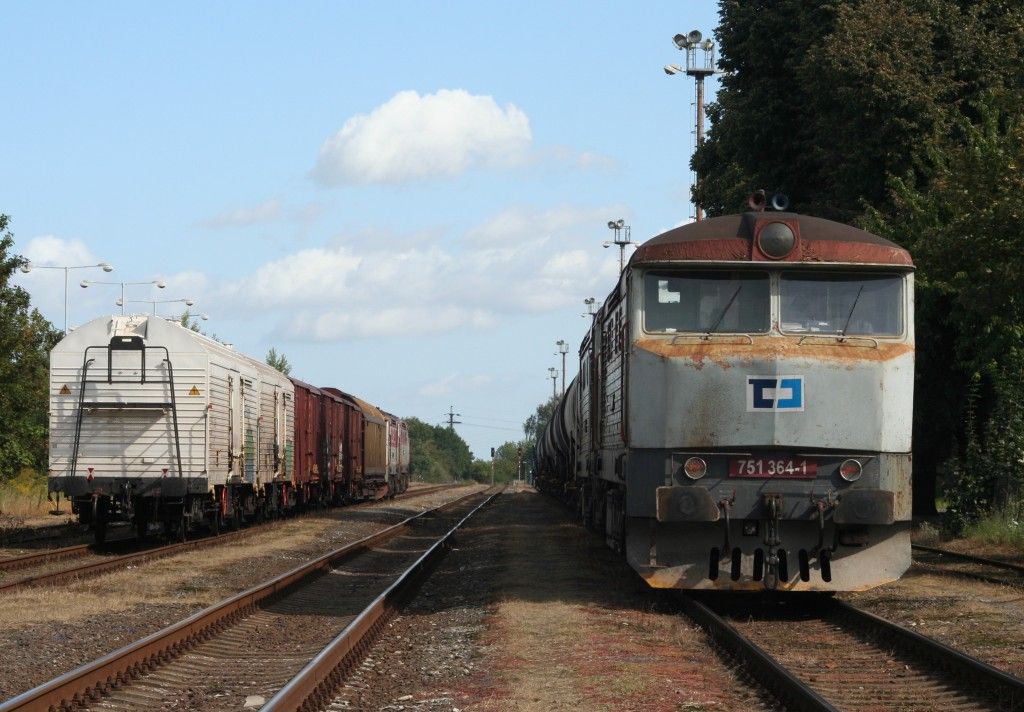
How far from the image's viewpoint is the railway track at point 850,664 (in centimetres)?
786

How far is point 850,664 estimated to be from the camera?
30.7 ft

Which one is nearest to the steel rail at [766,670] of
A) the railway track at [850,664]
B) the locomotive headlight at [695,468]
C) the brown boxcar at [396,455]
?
the railway track at [850,664]

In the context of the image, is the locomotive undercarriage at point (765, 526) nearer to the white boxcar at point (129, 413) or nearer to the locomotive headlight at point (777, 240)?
the locomotive headlight at point (777, 240)

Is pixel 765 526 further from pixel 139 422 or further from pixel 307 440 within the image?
pixel 307 440

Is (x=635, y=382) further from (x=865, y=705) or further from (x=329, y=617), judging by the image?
(x=865, y=705)

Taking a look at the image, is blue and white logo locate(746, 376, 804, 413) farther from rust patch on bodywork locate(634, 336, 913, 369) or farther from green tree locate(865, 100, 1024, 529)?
green tree locate(865, 100, 1024, 529)

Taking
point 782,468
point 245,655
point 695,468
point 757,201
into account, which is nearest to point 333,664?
point 245,655

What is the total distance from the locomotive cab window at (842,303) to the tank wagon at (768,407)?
1 centimetres

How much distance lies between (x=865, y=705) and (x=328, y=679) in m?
3.50

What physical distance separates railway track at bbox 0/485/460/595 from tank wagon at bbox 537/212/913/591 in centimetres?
705

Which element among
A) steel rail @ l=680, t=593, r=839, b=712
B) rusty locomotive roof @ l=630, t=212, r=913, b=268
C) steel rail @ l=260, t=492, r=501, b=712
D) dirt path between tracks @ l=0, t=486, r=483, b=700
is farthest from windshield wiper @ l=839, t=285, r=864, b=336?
dirt path between tracks @ l=0, t=486, r=483, b=700

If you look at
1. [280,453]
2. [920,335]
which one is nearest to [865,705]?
[920,335]

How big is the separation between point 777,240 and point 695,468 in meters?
2.24

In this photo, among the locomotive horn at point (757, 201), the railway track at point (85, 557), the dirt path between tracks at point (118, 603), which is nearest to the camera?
the dirt path between tracks at point (118, 603)
